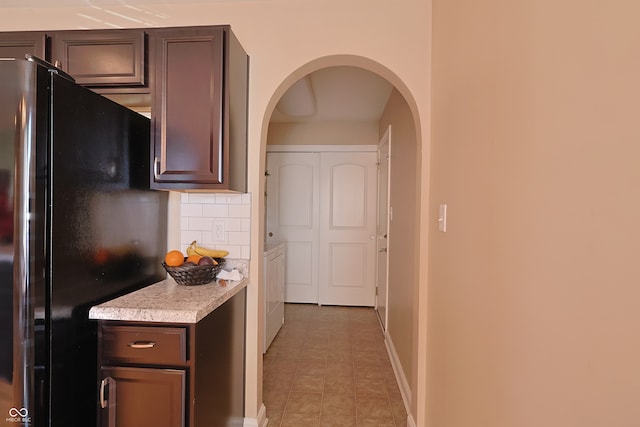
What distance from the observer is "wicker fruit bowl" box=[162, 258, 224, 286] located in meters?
1.61

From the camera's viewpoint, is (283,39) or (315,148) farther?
(315,148)

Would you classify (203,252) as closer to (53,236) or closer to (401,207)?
(53,236)

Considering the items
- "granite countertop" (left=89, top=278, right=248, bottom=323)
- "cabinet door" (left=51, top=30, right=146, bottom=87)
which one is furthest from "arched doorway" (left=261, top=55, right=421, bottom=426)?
"granite countertop" (left=89, top=278, right=248, bottom=323)

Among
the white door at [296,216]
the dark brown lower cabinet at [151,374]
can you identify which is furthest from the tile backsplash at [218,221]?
the white door at [296,216]

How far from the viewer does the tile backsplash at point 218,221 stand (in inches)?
73.7

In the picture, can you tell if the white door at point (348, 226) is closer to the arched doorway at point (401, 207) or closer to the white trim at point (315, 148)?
the white trim at point (315, 148)

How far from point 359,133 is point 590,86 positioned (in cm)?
388

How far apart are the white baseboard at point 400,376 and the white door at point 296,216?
5.15 feet

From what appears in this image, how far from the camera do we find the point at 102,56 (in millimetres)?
1633

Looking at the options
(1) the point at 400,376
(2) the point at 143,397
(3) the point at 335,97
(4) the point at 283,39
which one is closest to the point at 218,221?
(2) the point at 143,397

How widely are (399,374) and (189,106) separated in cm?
238

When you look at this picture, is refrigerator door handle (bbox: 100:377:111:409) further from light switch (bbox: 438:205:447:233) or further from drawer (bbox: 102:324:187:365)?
light switch (bbox: 438:205:447:233)

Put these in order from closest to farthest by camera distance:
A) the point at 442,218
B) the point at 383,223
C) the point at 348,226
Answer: the point at 442,218, the point at 383,223, the point at 348,226

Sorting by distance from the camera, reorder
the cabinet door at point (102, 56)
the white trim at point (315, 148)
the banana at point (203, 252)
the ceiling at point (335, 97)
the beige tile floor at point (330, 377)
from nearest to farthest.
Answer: the cabinet door at point (102, 56), the banana at point (203, 252), the beige tile floor at point (330, 377), the ceiling at point (335, 97), the white trim at point (315, 148)
